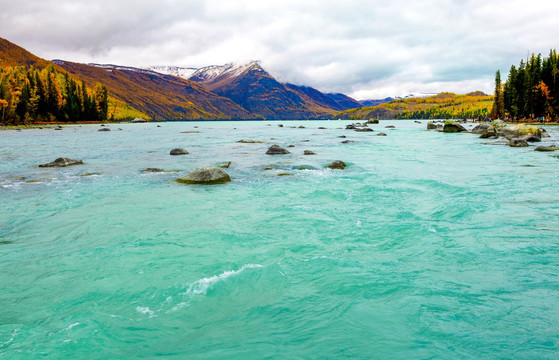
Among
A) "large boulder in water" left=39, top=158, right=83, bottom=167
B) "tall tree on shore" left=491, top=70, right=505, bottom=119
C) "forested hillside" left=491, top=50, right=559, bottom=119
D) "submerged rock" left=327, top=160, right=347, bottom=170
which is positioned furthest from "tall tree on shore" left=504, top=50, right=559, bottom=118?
"large boulder in water" left=39, top=158, right=83, bottom=167

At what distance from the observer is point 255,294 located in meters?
7.16

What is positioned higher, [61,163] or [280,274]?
[61,163]

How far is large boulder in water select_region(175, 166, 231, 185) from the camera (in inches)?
727

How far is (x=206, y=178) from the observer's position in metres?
18.5

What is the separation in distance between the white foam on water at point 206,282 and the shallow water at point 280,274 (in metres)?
0.02

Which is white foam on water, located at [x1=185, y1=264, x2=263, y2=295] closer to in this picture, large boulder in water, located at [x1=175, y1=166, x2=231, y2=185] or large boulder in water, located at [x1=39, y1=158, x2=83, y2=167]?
large boulder in water, located at [x1=175, y1=166, x2=231, y2=185]

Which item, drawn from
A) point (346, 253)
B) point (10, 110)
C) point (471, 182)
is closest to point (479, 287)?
point (346, 253)

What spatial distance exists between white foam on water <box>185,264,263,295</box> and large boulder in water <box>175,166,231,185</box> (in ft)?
35.3

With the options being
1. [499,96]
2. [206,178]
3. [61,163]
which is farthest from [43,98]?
[499,96]

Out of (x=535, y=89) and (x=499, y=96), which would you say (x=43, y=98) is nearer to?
(x=535, y=89)

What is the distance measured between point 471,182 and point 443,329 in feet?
48.8

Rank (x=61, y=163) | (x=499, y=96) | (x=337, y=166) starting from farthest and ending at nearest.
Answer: (x=499, y=96) < (x=61, y=163) < (x=337, y=166)

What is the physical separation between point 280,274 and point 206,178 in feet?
37.7

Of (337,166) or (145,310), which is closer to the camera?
(145,310)
